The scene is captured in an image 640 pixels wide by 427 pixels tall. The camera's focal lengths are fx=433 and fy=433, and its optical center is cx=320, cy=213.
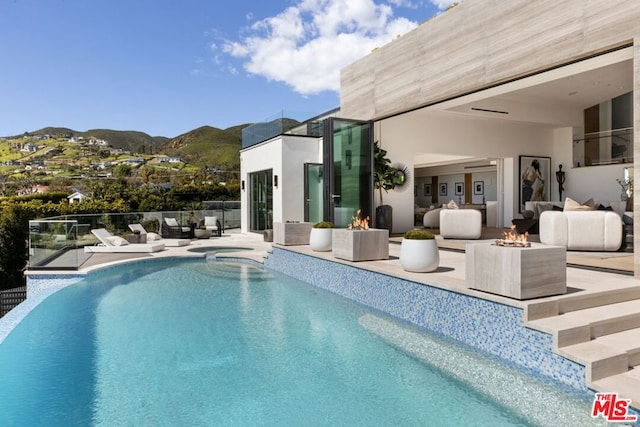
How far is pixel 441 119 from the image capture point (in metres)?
12.8

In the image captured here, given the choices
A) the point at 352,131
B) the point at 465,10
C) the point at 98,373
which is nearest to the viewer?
the point at 98,373

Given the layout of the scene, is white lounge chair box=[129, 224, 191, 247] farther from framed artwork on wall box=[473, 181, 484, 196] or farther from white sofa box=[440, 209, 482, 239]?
framed artwork on wall box=[473, 181, 484, 196]

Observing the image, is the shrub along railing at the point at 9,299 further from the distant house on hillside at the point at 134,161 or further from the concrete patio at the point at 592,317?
the distant house on hillside at the point at 134,161

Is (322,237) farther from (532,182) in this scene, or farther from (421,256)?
(532,182)

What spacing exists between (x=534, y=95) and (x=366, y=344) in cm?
898

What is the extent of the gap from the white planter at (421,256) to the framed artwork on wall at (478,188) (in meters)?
13.9

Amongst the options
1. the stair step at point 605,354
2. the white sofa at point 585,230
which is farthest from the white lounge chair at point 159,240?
the stair step at point 605,354

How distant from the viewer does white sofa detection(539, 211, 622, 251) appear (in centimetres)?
709

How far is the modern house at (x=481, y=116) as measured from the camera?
19.7 ft

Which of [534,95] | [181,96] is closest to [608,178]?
[534,95]

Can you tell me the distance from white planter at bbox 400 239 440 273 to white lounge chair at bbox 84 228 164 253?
8941 mm

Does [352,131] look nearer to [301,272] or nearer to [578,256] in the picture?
[301,272]

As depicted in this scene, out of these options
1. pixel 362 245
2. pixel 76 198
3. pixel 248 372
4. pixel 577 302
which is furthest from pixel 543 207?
pixel 76 198

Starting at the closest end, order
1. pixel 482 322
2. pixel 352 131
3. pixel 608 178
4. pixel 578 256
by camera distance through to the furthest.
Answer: pixel 482 322 → pixel 578 256 → pixel 352 131 → pixel 608 178
